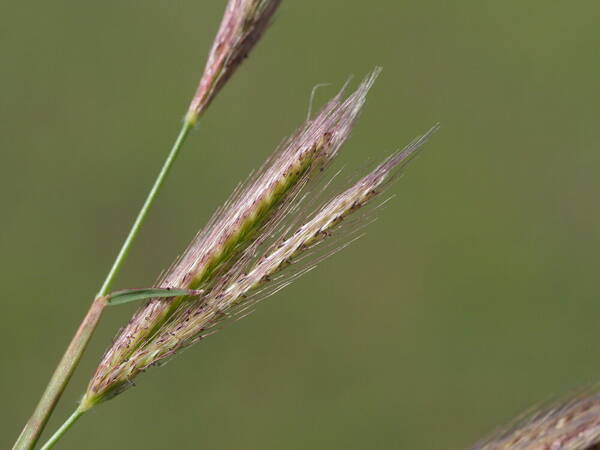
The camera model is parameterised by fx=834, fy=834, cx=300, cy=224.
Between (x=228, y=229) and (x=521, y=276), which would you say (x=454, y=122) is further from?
(x=228, y=229)

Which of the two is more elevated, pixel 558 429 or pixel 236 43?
pixel 236 43

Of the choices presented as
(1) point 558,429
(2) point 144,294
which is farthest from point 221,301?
(1) point 558,429

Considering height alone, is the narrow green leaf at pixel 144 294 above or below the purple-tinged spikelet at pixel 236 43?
below

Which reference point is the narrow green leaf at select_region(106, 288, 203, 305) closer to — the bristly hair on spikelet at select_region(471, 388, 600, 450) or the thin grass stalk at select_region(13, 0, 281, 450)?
the thin grass stalk at select_region(13, 0, 281, 450)

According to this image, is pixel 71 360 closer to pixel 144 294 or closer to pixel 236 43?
pixel 144 294

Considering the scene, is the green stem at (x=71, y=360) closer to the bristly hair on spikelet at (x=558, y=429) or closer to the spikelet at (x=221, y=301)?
the spikelet at (x=221, y=301)

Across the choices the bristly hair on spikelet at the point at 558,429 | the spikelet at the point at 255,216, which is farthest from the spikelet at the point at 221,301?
the bristly hair on spikelet at the point at 558,429
